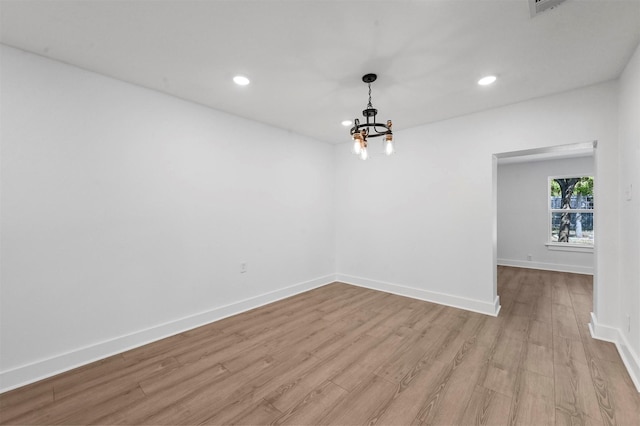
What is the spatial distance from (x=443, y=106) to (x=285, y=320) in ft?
A: 10.8

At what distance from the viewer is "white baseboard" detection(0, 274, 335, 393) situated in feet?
6.79

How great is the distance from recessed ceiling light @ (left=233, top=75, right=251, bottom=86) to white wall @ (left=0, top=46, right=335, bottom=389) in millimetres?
818

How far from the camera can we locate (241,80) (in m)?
2.64

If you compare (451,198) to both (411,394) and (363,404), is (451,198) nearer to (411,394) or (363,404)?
(411,394)

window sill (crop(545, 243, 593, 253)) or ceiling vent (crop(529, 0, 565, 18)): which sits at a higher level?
ceiling vent (crop(529, 0, 565, 18))

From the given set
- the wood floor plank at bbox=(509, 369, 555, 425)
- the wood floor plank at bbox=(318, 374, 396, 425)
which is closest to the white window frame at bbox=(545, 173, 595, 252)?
the wood floor plank at bbox=(509, 369, 555, 425)

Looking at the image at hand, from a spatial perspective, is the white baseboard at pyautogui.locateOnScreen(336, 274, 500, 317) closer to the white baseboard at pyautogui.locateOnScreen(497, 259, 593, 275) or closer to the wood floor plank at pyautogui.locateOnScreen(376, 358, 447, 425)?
the wood floor plank at pyautogui.locateOnScreen(376, 358, 447, 425)

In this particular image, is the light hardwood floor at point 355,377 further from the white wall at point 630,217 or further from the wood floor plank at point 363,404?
the white wall at point 630,217

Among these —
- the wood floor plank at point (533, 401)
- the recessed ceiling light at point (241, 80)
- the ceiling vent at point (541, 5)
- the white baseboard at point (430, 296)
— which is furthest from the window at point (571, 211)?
the recessed ceiling light at point (241, 80)

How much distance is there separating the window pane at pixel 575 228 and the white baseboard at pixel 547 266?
552mm

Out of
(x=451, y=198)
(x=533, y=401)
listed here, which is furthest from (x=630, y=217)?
(x=533, y=401)

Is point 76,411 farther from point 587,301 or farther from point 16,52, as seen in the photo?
point 587,301

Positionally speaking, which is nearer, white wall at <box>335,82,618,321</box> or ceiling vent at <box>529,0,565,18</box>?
ceiling vent at <box>529,0,565,18</box>

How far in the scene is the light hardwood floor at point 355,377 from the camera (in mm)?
1764
